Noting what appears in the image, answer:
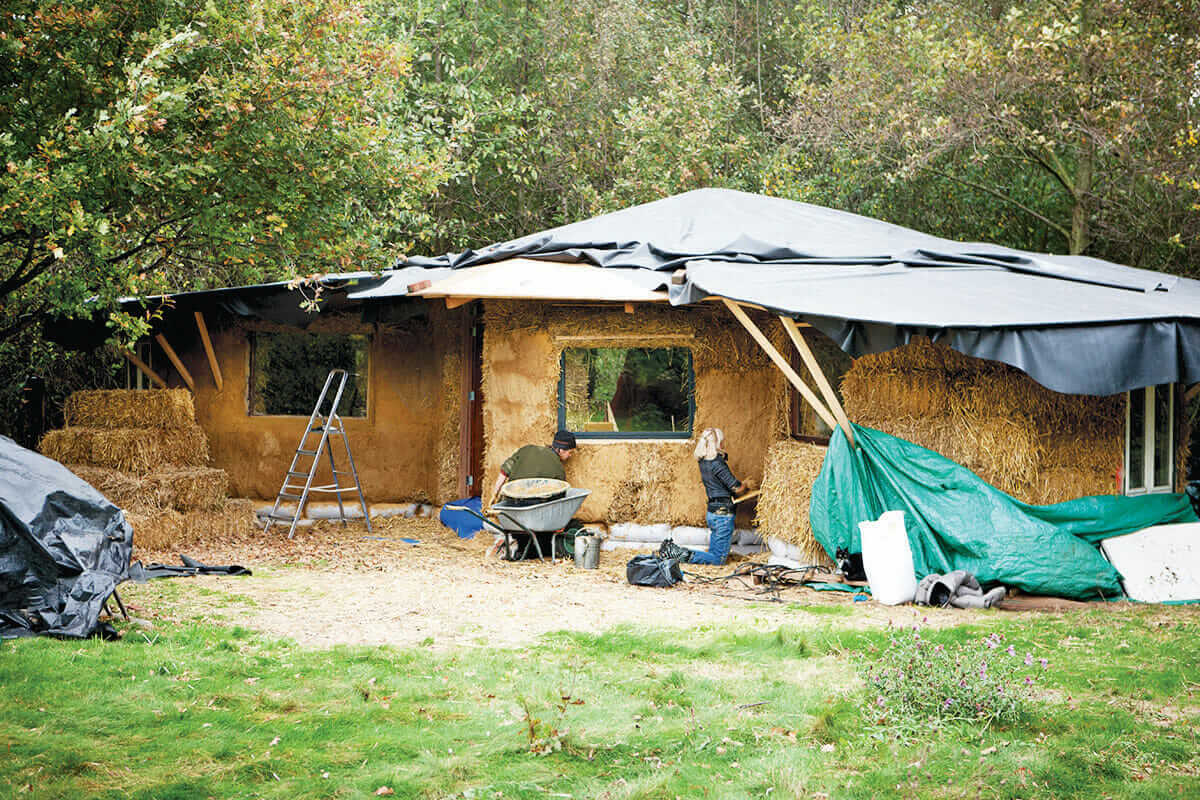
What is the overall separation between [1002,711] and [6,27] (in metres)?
8.13

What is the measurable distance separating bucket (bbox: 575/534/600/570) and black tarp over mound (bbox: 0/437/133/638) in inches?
161

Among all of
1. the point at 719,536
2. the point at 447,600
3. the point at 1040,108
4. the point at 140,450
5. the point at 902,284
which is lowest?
A: the point at 447,600

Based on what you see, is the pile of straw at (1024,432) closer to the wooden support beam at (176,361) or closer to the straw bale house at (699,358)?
the straw bale house at (699,358)

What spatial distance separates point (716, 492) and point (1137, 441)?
3.53 metres

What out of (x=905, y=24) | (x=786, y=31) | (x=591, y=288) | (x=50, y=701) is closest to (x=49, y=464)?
(x=50, y=701)

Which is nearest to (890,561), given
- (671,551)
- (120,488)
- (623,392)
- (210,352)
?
(671,551)

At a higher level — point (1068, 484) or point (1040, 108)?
point (1040, 108)

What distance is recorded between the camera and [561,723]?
4.49 metres

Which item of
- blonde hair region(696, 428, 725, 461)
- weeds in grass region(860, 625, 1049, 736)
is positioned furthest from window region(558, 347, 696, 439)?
weeds in grass region(860, 625, 1049, 736)

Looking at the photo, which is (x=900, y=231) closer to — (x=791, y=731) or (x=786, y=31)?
(x=791, y=731)

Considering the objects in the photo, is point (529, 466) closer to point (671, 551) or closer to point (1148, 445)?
point (671, 551)

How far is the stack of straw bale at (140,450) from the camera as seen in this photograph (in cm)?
955

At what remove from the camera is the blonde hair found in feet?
30.0

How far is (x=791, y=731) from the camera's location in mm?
4453
